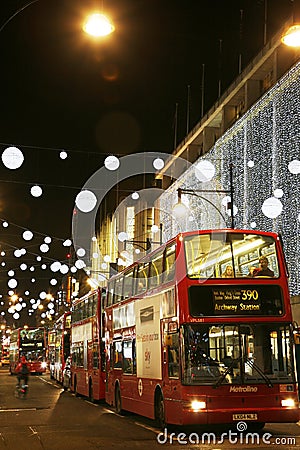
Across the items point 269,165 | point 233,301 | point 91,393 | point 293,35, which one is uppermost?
point 269,165

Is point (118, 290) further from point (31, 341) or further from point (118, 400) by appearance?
point (31, 341)

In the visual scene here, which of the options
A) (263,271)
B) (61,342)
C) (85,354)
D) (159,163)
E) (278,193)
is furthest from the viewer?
(159,163)

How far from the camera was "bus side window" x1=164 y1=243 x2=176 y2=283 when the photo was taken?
14.2 metres

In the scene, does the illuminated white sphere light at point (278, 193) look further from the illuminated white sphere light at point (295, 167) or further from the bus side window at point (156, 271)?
the bus side window at point (156, 271)

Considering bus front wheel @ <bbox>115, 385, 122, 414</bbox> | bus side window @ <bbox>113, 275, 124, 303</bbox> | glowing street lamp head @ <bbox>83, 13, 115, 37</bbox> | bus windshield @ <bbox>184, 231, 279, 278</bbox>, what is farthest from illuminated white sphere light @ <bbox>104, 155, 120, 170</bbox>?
glowing street lamp head @ <bbox>83, 13, 115, 37</bbox>

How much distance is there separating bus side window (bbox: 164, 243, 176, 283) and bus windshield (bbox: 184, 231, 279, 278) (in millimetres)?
376

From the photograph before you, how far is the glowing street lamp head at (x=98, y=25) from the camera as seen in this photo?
9211mm

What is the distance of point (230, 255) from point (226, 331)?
1.45 m

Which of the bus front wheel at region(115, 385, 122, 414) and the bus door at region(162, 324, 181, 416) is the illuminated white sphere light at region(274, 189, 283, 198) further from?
the bus door at region(162, 324, 181, 416)

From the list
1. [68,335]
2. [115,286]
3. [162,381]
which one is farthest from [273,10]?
[162,381]

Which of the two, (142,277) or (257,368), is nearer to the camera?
(257,368)

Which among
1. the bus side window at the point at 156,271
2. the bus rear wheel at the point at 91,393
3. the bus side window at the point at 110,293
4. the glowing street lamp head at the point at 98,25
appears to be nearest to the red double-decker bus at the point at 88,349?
the bus rear wheel at the point at 91,393

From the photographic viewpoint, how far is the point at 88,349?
2550 centimetres

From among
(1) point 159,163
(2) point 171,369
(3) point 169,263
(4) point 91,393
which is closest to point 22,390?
(4) point 91,393
